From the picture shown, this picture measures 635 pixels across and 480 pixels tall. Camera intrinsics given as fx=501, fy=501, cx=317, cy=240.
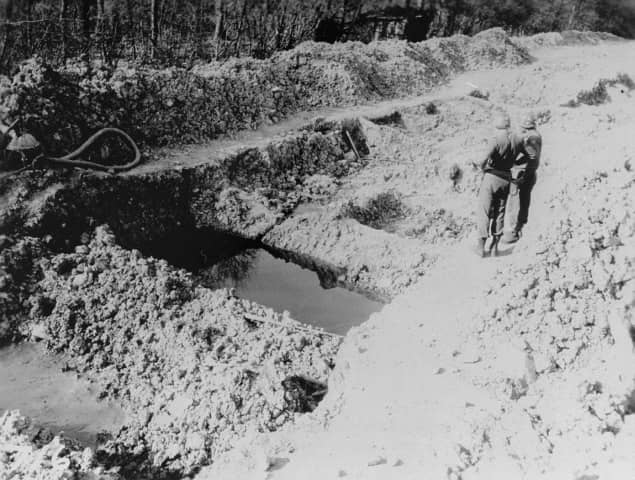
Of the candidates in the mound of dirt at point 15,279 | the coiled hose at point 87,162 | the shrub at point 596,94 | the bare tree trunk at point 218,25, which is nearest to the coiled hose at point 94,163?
the coiled hose at point 87,162

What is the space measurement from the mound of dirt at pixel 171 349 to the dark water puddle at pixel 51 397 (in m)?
0.17

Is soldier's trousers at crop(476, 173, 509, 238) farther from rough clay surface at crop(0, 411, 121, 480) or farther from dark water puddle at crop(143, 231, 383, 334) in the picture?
rough clay surface at crop(0, 411, 121, 480)

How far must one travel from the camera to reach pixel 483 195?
6.94 meters

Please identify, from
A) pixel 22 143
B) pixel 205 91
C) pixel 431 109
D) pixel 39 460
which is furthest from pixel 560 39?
pixel 39 460

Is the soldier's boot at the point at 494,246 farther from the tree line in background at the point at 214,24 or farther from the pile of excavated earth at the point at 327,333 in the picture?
the tree line in background at the point at 214,24

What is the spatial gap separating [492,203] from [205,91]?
7.10m

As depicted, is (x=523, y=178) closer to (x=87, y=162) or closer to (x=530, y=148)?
(x=530, y=148)

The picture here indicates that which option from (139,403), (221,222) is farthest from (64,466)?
(221,222)

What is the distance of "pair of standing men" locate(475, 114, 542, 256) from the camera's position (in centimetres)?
668

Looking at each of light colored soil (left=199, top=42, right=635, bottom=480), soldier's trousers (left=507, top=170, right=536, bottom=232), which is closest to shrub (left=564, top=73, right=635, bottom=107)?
light colored soil (left=199, top=42, right=635, bottom=480)

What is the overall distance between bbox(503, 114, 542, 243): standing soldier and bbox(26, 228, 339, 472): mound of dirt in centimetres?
339

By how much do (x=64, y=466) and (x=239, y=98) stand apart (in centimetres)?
911

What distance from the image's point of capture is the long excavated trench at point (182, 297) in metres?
5.52

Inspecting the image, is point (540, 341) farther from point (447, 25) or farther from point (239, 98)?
point (447, 25)
